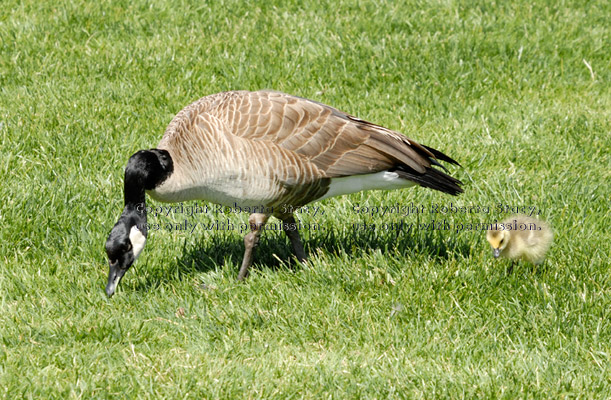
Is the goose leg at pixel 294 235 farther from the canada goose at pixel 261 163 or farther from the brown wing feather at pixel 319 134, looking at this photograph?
the brown wing feather at pixel 319 134

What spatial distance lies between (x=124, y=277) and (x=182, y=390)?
1.51m

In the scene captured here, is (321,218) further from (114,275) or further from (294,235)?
(114,275)

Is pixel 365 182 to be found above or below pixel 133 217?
above

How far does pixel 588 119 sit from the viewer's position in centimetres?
736

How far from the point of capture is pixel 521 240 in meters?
4.79

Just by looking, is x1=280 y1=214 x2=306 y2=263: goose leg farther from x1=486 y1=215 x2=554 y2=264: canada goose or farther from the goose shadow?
x1=486 y1=215 x2=554 y2=264: canada goose

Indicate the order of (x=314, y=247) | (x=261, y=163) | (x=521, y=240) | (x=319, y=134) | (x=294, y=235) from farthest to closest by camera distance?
(x=314, y=247), (x=294, y=235), (x=319, y=134), (x=261, y=163), (x=521, y=240)

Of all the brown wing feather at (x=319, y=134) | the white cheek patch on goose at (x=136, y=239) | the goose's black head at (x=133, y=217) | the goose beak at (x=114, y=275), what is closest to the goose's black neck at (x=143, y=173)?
the goose's black head at (x=133, y=217)

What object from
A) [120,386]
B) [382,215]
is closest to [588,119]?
[382,215]

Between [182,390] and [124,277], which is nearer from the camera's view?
[182,390]

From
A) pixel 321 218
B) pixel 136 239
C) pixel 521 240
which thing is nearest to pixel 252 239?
pixel 136 239

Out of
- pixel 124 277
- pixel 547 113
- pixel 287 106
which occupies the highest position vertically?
pixel 287 106

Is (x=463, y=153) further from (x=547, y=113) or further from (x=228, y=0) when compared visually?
(x=228, y=0)

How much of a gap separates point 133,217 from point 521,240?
250 cm
